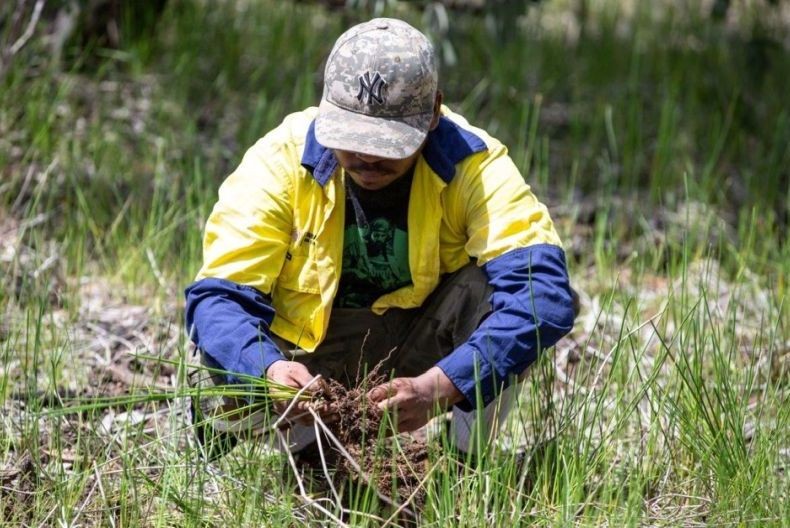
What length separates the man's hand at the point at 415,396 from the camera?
2561 mm

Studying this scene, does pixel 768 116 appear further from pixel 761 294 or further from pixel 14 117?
pixel 14 117

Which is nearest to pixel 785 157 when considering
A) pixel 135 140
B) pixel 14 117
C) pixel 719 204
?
pixel 719 204

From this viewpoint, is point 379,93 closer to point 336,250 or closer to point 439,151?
point 439,151

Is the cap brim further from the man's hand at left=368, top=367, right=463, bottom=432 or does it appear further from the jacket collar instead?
the man's hand at left=368, top=367, right=463, bottom=432

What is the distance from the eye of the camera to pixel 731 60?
605 cm

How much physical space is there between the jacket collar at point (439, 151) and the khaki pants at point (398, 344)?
0.79ft

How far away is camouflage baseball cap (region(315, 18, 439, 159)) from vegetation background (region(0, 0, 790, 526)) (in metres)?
0.55

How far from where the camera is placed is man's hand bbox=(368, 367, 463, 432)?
256cm

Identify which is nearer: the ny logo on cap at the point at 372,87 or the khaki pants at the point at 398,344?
the ny logo on cap at the point at 372,87

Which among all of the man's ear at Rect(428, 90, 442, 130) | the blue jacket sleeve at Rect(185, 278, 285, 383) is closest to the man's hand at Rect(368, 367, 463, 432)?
the blue jacket sleeve at Rect(185, 278, 285, 383)

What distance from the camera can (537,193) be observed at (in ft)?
14.9

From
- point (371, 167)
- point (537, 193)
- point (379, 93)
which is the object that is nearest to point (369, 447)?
point (371, 167)

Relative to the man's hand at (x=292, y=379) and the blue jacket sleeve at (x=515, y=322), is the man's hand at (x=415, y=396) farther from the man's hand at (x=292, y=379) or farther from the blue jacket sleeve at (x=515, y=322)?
the man's hand at (x=292, y=379)

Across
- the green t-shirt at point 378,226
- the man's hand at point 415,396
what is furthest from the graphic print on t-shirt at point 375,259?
the man's hand at point 415,396
